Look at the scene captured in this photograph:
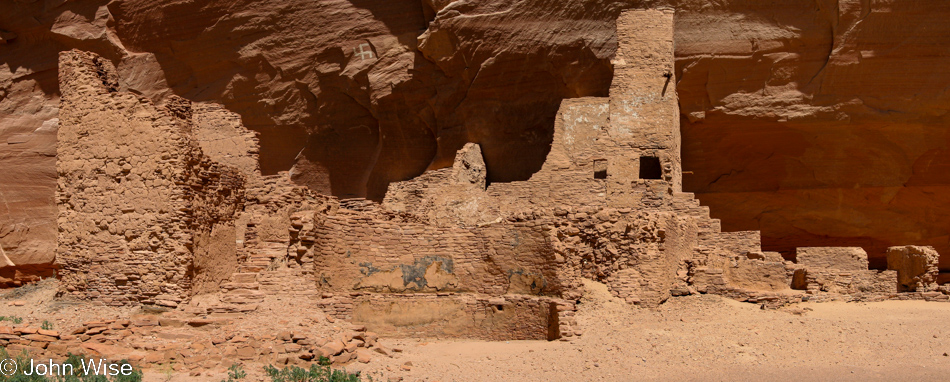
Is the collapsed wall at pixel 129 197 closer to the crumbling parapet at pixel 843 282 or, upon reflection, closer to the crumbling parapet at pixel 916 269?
the crumbling parapet at pixel 843 282

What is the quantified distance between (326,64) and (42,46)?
261 inches

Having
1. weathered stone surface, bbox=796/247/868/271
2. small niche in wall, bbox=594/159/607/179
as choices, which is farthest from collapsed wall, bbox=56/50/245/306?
weathered stone surface, bbox=796/247/868/271

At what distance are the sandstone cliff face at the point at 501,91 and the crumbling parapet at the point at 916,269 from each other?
423 centimetres

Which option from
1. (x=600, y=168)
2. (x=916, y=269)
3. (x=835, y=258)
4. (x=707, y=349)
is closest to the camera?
(x=707, y=349)

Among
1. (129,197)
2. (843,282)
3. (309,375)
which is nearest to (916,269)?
(843,282)

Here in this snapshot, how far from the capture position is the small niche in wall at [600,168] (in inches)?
693

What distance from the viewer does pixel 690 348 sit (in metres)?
11.1

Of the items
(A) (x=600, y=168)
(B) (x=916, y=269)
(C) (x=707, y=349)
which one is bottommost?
(C) (x=707, y=349)

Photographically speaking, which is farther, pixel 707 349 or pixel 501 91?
pixel 501 91

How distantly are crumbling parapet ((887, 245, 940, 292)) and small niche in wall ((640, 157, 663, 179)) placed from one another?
460 cm

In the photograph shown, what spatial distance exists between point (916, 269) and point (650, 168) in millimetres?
5237

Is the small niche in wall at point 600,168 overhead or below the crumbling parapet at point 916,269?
overhead

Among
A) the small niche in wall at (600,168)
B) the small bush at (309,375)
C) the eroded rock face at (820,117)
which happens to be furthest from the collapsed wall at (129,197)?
the eroded rock face at (820,117)

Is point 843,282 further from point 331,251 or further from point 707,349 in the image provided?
point 331,251
